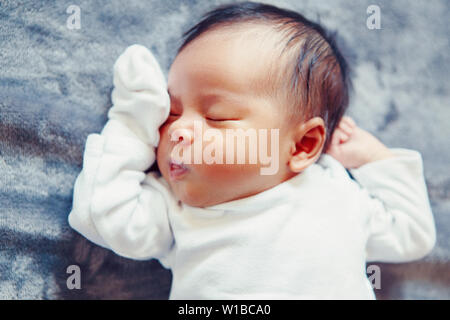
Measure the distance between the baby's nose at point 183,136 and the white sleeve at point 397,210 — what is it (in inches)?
18.0

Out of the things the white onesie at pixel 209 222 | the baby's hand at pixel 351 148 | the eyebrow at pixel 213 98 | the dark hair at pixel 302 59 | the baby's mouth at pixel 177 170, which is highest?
the dark hair at pixel 302 59

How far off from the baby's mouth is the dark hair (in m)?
0.24

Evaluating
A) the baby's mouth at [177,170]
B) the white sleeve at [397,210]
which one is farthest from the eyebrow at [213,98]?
the white sleeve at [397,210]

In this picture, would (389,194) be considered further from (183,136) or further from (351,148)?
(183,136)

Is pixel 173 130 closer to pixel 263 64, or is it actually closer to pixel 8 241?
pixel 263 64

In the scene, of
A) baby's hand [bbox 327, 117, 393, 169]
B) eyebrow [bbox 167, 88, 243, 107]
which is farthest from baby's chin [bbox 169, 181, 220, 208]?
baby's hand [bbox 327, 117, 393, 169]

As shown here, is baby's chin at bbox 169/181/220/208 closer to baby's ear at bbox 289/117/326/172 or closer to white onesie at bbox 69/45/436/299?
white onesie at bbox 69/45/436/299

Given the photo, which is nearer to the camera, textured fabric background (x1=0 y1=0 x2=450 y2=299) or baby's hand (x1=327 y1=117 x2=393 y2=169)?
textured fabric background (x1=0 y1=0 x2=450 y2=299)

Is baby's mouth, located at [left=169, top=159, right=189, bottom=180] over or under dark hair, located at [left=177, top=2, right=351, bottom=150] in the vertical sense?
under

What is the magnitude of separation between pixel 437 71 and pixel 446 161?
0.25 meters

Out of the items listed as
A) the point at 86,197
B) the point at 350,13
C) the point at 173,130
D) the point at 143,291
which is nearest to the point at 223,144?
the point at 173,130

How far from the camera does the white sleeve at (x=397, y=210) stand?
3.41 feet

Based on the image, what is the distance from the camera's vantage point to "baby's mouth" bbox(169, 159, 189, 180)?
0.89 m

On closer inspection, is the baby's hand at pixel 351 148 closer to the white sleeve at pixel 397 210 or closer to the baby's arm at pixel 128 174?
the white sleeve at pixel 397 210
